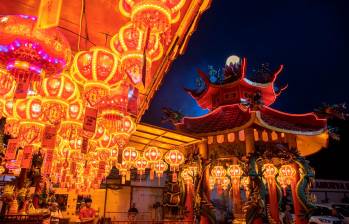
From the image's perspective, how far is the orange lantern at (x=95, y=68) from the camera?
404 centimetres

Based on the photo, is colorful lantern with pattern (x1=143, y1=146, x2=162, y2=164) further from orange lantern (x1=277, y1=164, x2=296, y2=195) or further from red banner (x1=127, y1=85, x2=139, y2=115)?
orange lantern (x1=277, y1=164, x2=296, y2=195)

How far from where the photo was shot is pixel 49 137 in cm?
586

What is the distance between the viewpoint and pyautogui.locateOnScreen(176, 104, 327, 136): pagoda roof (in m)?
10.6

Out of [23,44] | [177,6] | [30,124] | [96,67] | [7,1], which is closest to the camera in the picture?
[23,44]

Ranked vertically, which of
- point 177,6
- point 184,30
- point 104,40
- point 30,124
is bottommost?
point 30,124

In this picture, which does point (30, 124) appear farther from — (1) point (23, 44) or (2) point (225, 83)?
(2) point (225, 83)

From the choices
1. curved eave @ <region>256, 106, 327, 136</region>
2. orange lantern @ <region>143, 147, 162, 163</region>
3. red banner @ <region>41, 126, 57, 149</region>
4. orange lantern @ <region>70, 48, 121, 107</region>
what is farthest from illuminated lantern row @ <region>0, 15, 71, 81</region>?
curved eave @ <region>256, 106, 327, 136</region>

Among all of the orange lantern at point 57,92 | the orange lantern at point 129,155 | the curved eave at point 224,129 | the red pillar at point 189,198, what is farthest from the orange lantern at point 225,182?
the orange lantern at point 57,92

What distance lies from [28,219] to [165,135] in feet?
18.3

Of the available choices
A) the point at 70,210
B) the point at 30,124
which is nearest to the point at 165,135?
the point at 30,124

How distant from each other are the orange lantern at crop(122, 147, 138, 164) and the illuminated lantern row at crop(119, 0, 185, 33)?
6.88m

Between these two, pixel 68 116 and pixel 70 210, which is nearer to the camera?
pixel 68 116

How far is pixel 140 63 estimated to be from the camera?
13.4 ft

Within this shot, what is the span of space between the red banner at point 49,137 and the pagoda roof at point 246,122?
6515 mm
